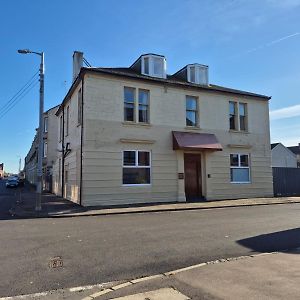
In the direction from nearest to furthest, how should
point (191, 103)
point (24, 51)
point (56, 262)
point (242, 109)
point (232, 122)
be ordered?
point (56, 262) → point (24, 51) → point (191, 103) → point (232, 122) → point (242, 109)

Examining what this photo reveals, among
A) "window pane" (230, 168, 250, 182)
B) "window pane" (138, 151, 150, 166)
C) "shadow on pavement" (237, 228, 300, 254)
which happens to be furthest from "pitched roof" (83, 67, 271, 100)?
"shadow on pavement" (237, 228, 300, 254)

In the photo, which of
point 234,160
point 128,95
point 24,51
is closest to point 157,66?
point 128,95

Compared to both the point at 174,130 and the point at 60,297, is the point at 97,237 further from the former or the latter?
the point at 174,130

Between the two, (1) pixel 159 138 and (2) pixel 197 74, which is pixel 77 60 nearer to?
(2) pixel 197 74

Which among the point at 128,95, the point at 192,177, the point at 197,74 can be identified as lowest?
the point at 192,177

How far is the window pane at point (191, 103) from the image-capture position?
71.0 ft

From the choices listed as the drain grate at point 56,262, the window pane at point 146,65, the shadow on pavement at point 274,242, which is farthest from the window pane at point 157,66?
the drain grate at point 56,262

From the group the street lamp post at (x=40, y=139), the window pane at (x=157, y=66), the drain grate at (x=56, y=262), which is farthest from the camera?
the window pane at (x=157, y=66)

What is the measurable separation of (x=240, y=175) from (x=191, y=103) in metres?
5.86

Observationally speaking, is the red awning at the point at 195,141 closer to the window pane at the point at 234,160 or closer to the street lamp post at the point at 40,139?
the window pane at the point at 234,160

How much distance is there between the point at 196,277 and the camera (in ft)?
19.1

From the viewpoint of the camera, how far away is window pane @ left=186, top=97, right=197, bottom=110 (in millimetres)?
21641

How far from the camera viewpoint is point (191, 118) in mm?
21641

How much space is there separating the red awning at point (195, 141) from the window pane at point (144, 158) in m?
1.75
